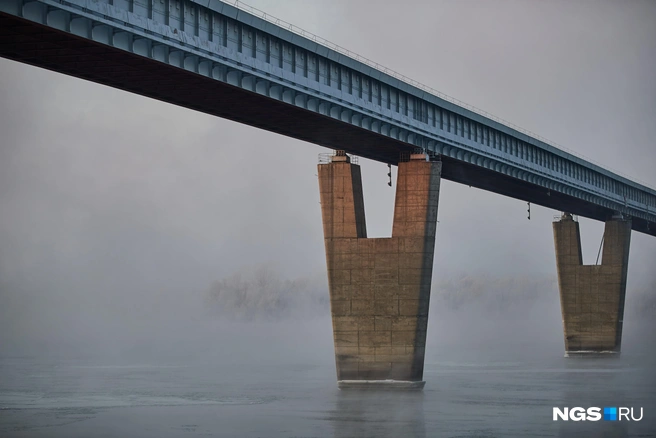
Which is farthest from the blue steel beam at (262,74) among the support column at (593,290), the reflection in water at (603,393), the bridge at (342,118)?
the support column at (593,290)

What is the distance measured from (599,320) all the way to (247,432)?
68318mm

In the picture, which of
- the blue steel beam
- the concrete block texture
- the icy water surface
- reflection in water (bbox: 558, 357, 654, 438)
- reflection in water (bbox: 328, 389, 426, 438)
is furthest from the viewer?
the concrete block texture

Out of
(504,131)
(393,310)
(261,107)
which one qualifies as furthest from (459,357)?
(261,107)

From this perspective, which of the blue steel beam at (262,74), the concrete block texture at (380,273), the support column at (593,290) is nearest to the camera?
the blue steel beam at (262,74)

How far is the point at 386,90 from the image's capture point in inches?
2419

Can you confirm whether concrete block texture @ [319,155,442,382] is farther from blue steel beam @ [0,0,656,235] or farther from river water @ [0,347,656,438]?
blue steel beam @ [0,0,656,235]

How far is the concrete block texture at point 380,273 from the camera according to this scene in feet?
201

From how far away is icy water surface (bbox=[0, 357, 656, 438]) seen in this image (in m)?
46.4

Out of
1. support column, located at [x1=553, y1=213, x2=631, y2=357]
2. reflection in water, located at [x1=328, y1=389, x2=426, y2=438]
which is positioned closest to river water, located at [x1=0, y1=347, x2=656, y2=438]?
reflection in water, located at [x1=328, y1=389, x2=426, y2=438]

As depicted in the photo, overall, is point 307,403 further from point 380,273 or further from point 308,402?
point 380,273

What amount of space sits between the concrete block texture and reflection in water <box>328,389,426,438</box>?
2.01 metres

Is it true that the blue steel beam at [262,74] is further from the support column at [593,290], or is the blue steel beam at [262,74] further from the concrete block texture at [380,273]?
the support column at [593,290]

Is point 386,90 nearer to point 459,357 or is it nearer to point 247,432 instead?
point 247,432

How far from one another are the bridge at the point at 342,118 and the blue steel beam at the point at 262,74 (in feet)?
0.24
